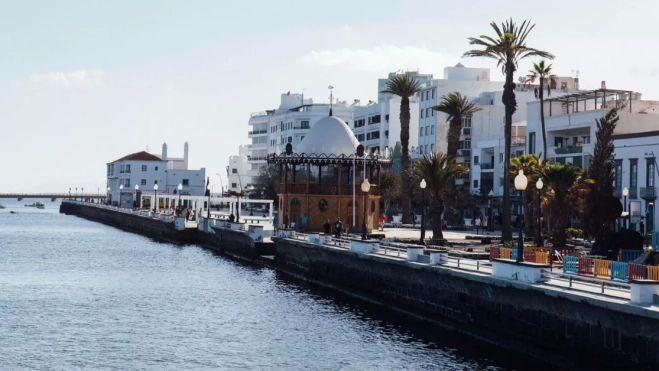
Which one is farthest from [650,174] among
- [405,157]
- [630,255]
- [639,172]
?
[405,157]

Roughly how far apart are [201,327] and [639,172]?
122 feet

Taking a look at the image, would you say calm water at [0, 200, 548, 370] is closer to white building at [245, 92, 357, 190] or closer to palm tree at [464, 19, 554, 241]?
palm tree at [464, 19, 554, 241]

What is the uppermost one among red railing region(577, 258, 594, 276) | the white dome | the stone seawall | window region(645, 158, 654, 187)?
the white dome

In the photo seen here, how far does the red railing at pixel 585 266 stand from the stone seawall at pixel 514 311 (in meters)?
2.64

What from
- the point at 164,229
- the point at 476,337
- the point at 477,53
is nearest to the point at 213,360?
the point at 476,337

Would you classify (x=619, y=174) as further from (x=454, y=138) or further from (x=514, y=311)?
(x=514, y=311)

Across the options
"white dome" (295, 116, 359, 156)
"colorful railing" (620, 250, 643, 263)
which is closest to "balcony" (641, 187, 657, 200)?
"white dome" (295, 116, 359, 156)

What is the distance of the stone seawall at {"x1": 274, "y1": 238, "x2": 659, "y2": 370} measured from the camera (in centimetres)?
2827

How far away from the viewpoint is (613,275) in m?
33.8

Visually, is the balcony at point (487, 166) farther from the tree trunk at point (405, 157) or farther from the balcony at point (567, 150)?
the balcony at point (567, 150)

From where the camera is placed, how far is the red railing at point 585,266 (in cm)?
3609

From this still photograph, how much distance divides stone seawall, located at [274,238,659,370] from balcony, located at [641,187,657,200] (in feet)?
75.7

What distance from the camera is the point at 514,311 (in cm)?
3528

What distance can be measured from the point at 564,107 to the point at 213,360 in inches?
2558
